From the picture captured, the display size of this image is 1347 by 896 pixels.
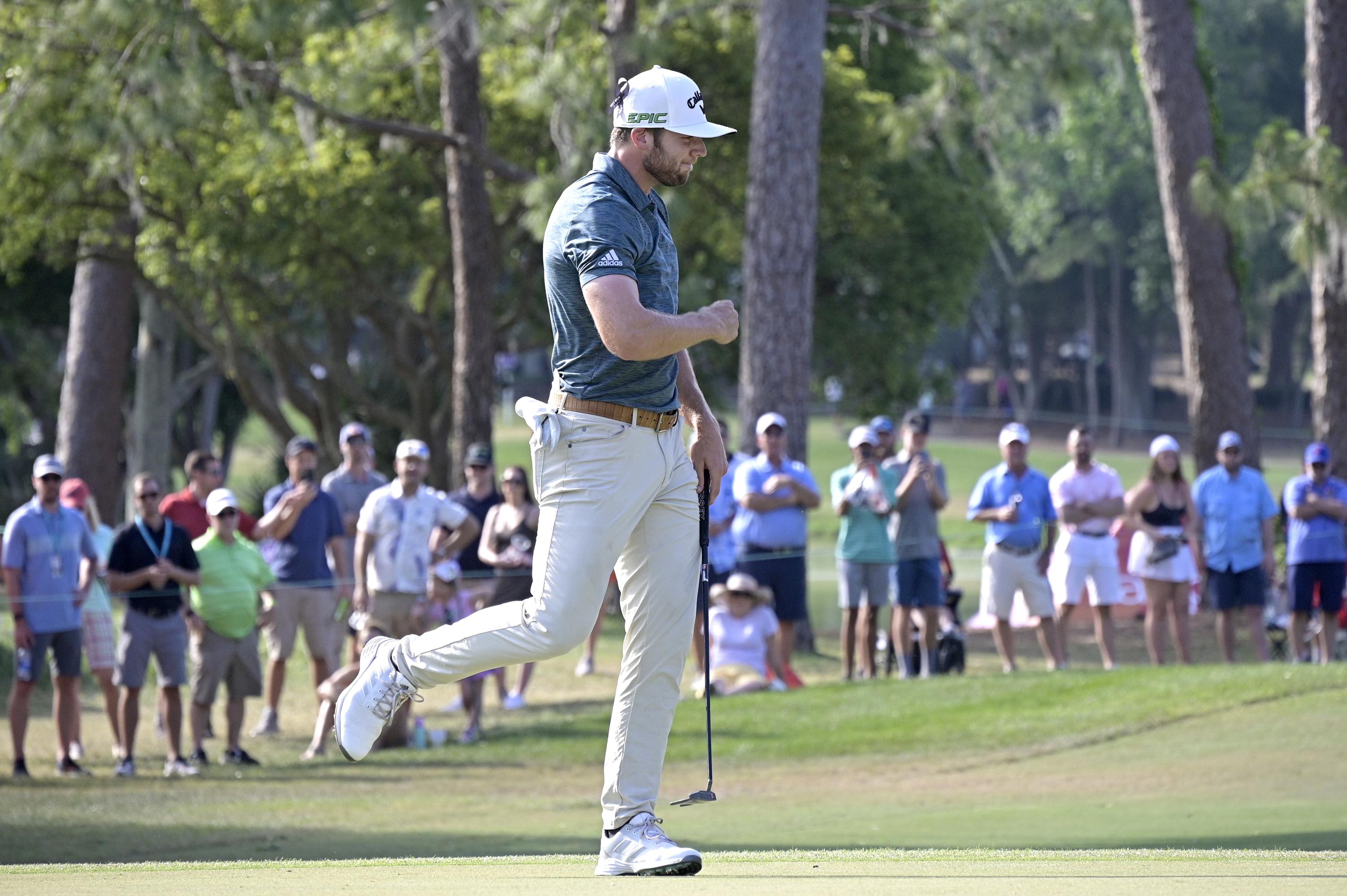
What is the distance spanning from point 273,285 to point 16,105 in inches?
263

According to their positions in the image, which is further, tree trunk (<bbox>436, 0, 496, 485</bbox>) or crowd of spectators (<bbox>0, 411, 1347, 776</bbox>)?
tree trunk (<bbox>436, 0, 496, 485</bbox>)

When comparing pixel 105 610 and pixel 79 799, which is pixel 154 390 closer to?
pixel 105 610

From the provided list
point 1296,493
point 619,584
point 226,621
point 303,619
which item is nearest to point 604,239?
point 619,584

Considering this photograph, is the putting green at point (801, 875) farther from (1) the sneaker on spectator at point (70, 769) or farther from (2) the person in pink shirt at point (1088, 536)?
(2) the person in pink shirt at point (1088, 536)

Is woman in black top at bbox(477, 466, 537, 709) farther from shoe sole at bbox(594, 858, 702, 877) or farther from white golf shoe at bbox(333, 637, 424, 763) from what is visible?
shoe sole at bbox(594, 858, 702, 877)

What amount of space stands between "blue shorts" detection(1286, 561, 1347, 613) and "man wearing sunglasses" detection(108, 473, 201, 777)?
8806 mm

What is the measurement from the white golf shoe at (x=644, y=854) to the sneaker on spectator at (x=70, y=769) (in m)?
8.18

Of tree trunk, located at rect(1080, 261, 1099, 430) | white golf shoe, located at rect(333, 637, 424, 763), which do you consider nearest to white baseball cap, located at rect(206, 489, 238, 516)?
white golf shoe, located at rect(333, 637, 424, 763)

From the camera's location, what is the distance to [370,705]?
215 inches

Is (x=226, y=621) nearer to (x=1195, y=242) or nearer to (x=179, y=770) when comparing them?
(x=179, y=770)

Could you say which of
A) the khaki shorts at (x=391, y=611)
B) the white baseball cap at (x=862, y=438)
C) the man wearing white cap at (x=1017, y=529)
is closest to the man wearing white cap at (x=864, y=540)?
the white baseball cap at (x=862, y=438)

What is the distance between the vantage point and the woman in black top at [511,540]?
14688 millimetres

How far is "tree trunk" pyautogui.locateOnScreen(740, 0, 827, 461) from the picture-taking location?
17.9 metres

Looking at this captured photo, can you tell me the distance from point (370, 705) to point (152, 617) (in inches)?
306
